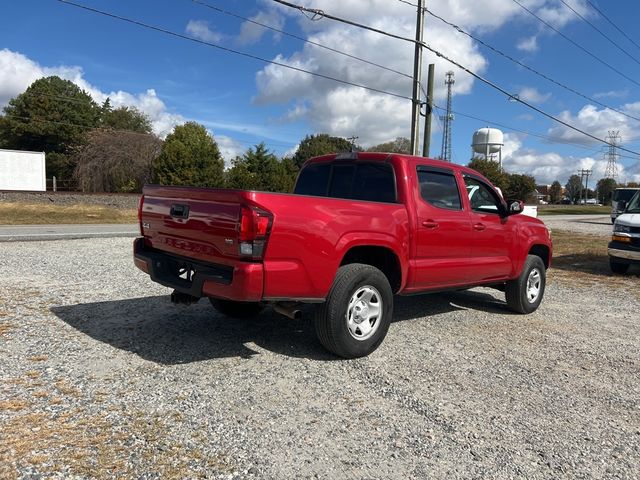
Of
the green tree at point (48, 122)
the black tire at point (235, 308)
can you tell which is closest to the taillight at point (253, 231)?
the black tire at point (235, 308)

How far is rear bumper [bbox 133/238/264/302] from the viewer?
13.1 ft

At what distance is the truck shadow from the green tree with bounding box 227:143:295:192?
2809 cm

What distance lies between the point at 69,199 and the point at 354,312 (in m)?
27.9

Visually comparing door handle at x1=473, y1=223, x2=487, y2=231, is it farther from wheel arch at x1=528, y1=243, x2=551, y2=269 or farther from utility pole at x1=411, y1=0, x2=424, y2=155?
utility pole at x1=411, y1=0, x2=424, y2=155

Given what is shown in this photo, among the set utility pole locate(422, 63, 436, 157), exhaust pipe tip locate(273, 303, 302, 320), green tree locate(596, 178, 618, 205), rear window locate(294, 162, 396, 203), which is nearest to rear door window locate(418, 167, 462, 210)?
rear window locate(294, 162, 396, 203)

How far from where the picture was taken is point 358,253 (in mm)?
4984

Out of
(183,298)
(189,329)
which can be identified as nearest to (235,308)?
(189,329)

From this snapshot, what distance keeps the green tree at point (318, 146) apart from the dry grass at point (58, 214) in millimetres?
45938

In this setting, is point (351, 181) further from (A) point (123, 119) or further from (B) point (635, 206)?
(A) point (123, 119)

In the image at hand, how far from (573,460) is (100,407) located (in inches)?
125

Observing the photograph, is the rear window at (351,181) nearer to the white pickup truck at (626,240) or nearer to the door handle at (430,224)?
the door handle at (430,224)

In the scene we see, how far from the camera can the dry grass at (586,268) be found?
10.2 metres

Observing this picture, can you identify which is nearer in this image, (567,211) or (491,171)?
(491,171)

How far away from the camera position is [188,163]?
40781mm
